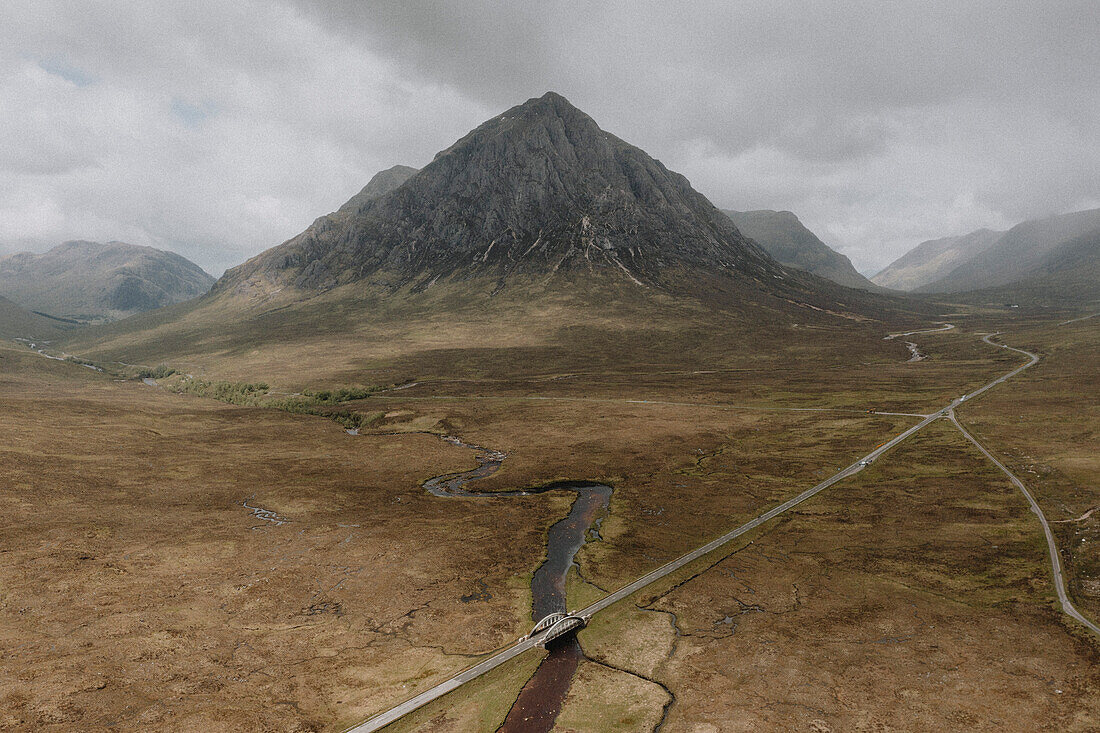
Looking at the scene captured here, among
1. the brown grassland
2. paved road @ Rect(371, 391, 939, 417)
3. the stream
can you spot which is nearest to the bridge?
the stream

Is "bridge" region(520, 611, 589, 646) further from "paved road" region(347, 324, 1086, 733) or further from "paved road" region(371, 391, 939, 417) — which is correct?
"paved road" region(371, 391, 939, 417)

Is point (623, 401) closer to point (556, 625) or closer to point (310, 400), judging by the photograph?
point (556, 625)

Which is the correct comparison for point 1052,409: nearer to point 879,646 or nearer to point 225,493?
point 879,646

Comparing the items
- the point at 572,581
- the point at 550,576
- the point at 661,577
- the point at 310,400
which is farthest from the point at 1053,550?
the point at 310,400

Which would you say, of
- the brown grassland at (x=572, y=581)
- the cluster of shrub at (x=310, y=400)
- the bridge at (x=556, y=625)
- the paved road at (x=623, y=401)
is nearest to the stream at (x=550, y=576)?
the bridge at (x=556, y=625)

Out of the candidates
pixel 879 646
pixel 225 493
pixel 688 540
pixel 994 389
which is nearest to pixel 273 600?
pixel 225 493

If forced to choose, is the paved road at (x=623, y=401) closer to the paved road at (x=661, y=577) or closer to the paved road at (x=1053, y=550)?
the paved road at (x=661, y=577)
